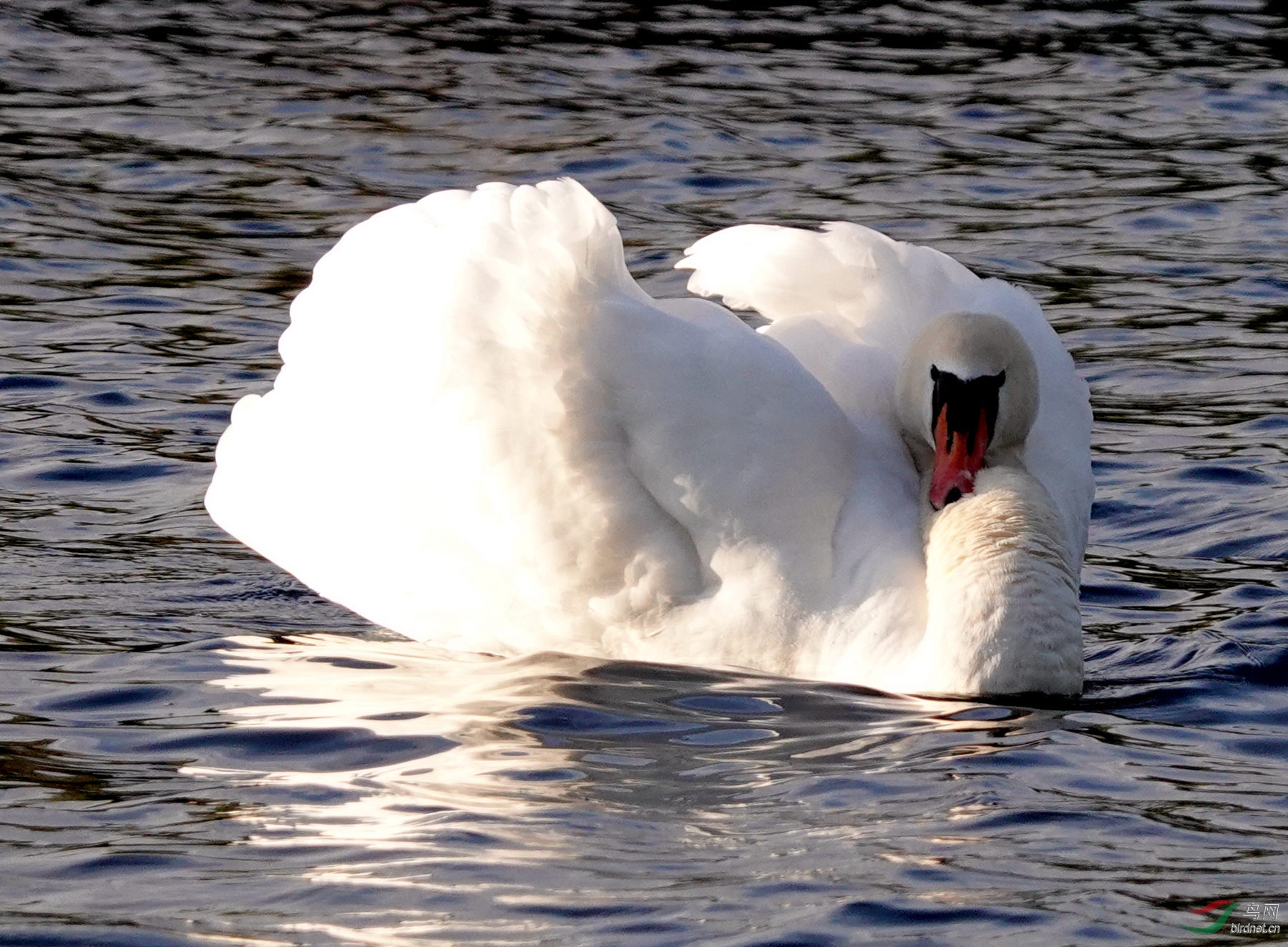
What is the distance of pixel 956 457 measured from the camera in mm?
6906

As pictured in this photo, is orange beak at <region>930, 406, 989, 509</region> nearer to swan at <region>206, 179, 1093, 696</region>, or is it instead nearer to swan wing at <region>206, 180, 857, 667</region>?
swan at <region>206, 179, 1093, 696</region>

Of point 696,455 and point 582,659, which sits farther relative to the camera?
point 582,659

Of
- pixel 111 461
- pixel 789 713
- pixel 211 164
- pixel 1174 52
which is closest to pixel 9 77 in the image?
pixel 211 164

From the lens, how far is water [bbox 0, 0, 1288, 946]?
4.99 meters

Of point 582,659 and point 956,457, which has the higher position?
point 956,457

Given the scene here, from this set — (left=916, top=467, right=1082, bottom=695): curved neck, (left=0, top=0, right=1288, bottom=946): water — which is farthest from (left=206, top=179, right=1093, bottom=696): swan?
(left=0, top=0, right=1288, bottom=946): water

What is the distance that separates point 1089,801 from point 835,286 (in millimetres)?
2472

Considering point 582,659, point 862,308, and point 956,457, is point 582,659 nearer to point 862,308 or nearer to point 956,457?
point 956,457

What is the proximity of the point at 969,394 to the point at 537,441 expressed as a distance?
1272mm

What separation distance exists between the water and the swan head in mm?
733

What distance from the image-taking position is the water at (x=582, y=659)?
4992 millimetres

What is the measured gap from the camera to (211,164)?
44.5ft

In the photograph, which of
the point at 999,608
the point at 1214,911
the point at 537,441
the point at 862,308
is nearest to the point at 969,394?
the point at 999,608

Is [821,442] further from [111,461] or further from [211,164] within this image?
[211,164]
